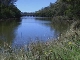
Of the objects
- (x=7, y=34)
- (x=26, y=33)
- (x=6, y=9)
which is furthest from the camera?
(x=6, y=9)

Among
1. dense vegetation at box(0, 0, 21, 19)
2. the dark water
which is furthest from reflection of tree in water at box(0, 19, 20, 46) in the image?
dense vegetation at box(0, 0, 21, 19)

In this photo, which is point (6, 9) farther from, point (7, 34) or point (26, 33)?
point (7, 34)

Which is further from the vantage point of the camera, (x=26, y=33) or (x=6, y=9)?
(x=6, y=9)

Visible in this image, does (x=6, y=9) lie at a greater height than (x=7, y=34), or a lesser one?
greater

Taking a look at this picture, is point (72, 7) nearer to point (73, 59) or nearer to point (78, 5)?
point (78, 5)

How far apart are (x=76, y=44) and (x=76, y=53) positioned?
39.3 inches

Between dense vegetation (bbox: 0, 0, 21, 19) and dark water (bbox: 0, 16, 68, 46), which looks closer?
dark water (bbox: 0, 16, 68, 46)

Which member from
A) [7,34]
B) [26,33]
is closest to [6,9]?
[26,33]

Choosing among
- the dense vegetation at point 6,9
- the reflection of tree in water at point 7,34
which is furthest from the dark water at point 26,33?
the dense vegetation at point 6,9

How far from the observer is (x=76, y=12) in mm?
36375

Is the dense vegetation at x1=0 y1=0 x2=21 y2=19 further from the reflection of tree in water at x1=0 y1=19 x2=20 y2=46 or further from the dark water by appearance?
the reflection of tree in water at x1=0 y1=19 x2=20 y2=46

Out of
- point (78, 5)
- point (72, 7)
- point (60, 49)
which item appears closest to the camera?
point (60, 49)

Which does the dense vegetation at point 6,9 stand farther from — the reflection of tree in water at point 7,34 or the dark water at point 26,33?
the reflection of tree in water at point 7,34

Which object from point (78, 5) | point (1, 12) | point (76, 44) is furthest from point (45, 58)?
point (1, 12)
